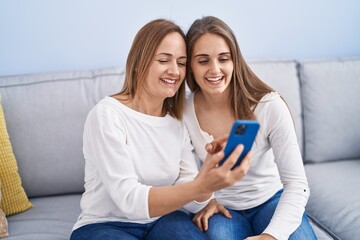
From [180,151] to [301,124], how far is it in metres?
0.68

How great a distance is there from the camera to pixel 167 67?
1209 mm

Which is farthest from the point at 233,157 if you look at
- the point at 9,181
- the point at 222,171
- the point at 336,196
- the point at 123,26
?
the point at 123,26

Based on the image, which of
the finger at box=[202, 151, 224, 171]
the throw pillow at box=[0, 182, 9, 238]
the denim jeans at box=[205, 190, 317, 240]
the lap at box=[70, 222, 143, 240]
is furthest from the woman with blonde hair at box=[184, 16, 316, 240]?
the throw pillow at box=[0, 182, 9, 238]

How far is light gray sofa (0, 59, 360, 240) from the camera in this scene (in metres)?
1.38

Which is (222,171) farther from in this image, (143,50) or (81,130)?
(81,130)

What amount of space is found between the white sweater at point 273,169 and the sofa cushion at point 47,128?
1.54 ft

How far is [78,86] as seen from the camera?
1.59m

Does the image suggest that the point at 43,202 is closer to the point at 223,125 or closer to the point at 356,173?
the point at 223,125

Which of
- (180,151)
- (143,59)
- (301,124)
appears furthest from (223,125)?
(301,124)

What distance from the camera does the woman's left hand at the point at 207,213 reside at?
123 centimetres

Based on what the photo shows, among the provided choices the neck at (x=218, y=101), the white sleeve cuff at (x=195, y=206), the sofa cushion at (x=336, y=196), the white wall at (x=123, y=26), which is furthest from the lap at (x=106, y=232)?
the white wall at (x=123, y=26)

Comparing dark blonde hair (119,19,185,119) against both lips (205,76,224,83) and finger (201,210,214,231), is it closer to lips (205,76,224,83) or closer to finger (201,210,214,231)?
lips (205,76,224,83)

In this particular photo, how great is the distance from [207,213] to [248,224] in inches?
5.3

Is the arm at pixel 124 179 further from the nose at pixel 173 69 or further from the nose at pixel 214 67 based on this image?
the nose at pixel 214 67
